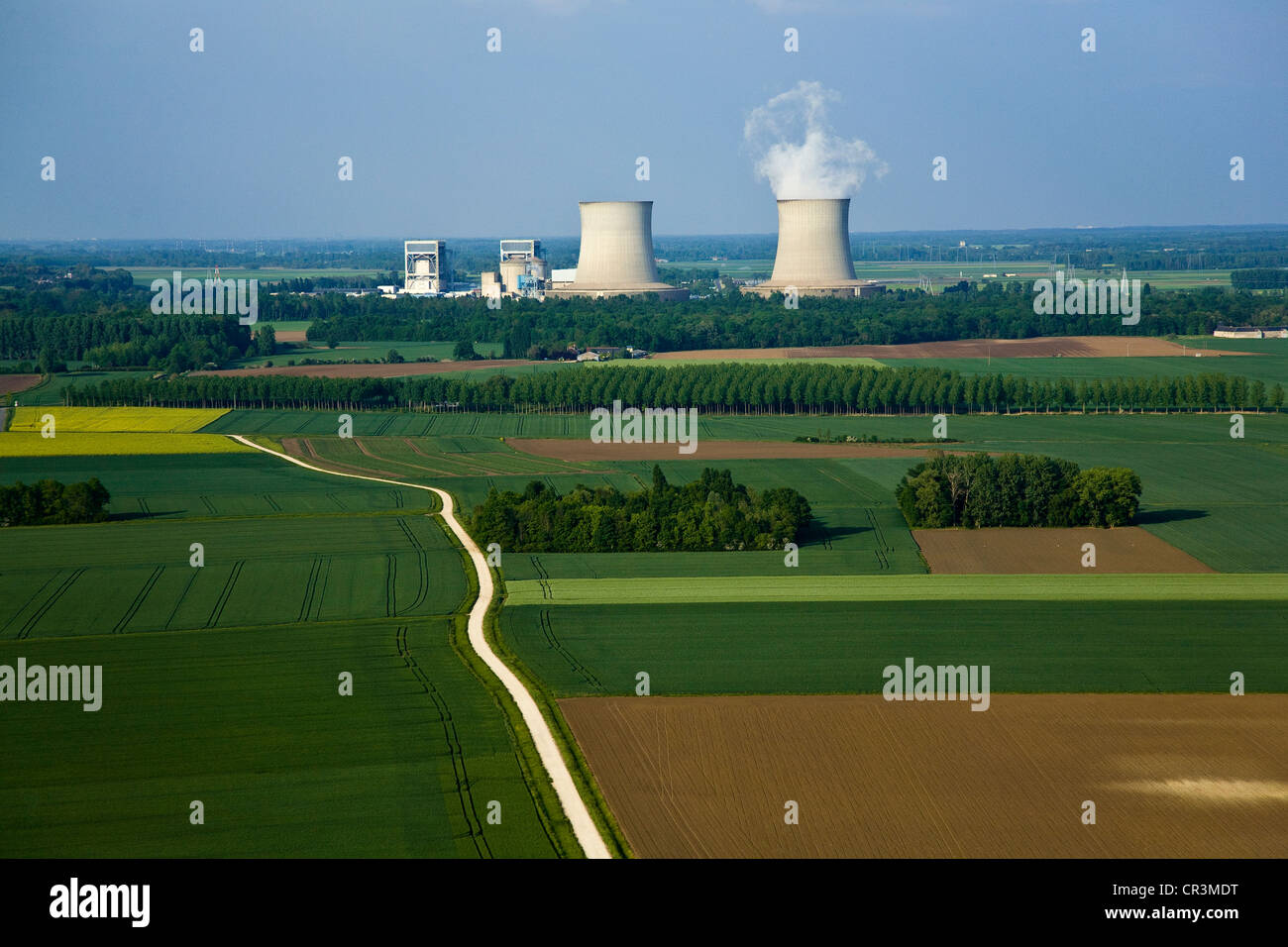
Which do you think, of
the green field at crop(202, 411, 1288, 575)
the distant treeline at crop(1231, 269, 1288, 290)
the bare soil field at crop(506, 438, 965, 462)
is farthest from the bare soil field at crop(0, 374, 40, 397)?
the distant treeline at crop(1231, 269, 1288, 290)

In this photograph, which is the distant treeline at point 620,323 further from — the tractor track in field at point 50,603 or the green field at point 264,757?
the green field at point 264,757

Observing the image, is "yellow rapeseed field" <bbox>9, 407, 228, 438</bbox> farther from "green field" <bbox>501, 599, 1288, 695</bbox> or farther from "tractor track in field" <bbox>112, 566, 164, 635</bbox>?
"green field" <bbox>501, 599, 1288, 695</bbox>

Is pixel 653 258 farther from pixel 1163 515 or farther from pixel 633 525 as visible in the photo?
pixel 633 525

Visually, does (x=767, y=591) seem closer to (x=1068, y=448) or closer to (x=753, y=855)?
(x=753, y=855)

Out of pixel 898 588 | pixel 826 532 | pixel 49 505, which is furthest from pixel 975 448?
pixel 49 505
